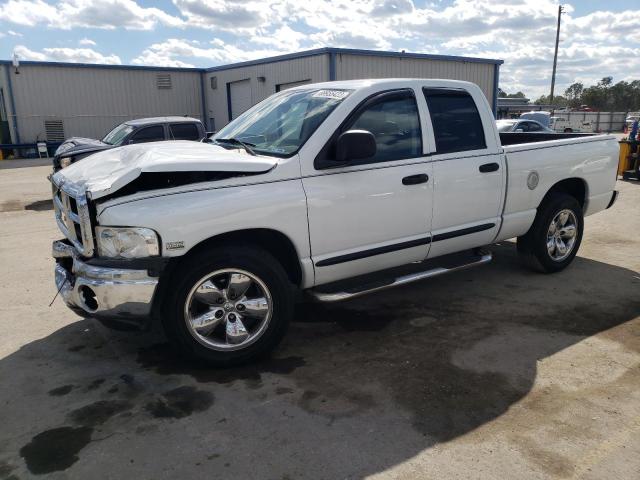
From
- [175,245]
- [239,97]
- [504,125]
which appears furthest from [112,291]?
[239,97]

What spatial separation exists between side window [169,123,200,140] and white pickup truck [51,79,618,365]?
7414 millimetres

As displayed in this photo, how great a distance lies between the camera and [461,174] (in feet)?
15.4

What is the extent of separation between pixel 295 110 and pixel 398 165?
38.7 inches

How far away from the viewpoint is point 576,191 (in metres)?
6.15

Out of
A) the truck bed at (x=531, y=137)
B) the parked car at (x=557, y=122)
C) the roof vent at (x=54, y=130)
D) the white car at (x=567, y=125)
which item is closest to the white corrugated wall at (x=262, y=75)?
the roof vent at (x=54, y=130)

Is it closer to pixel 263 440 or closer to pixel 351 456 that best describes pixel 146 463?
pixel 263 440

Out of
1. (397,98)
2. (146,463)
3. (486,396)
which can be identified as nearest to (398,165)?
(397,98)

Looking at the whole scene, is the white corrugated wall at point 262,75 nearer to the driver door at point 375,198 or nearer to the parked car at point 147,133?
the parked car at point 147,133

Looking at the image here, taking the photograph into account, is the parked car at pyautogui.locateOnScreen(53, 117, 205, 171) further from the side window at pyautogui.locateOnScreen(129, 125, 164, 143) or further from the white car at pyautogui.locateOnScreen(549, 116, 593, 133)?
the white car at pyautogui.locateOnScreen(549, 116, 593, 133)

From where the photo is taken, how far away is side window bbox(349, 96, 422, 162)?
4.27 metres

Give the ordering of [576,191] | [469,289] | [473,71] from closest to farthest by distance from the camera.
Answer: [469,289], [576,191], [473,71]

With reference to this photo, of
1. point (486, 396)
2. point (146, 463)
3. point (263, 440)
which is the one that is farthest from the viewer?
point (486, 396)

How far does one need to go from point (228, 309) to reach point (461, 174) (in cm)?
232

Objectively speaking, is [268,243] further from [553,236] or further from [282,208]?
[553,236]
